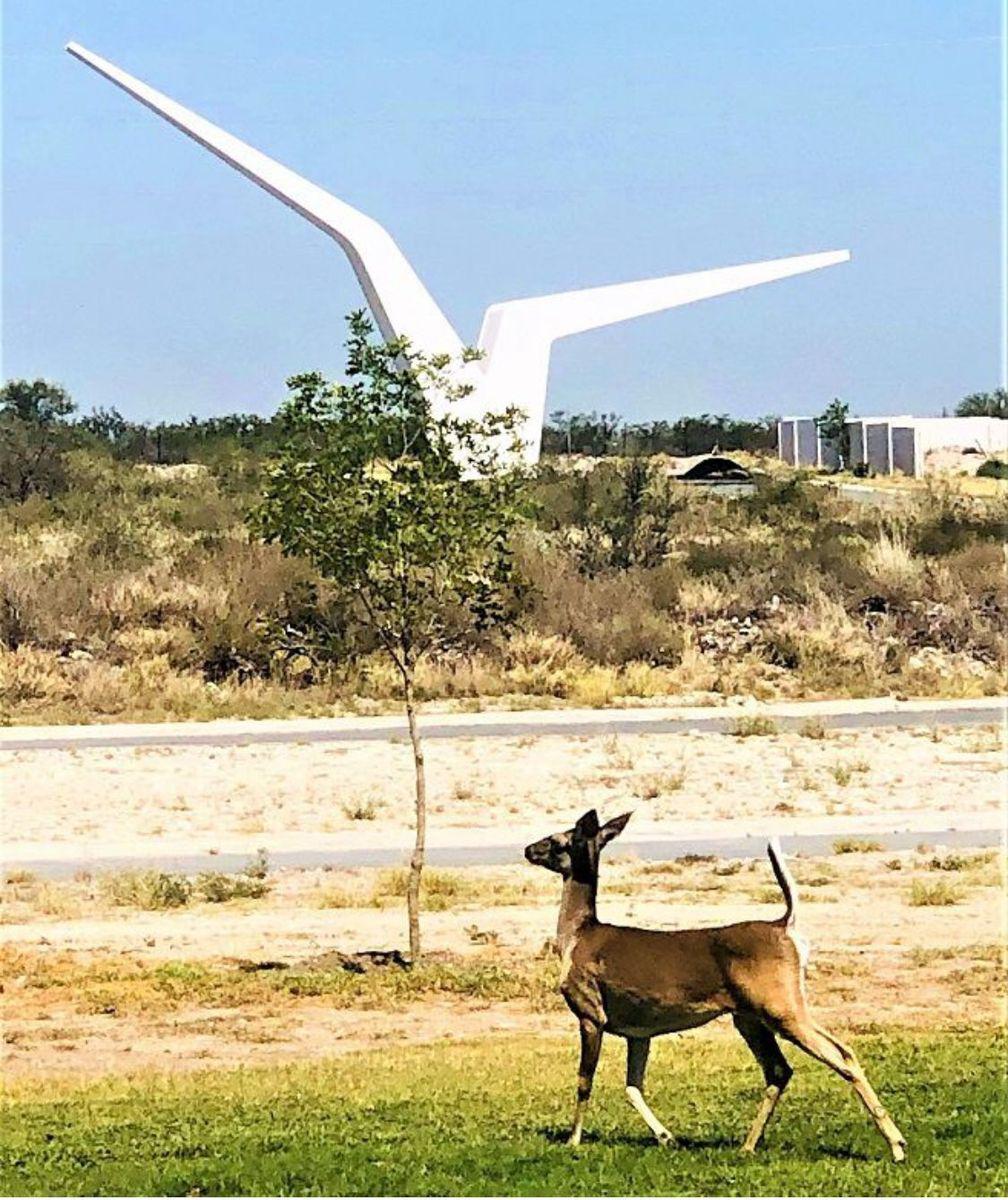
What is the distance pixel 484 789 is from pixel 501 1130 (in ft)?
36.6

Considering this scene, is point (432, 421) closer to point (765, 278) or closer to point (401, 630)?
point (401, 630)

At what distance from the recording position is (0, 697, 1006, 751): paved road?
75.2ft

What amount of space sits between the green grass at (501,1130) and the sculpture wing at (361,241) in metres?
32.7

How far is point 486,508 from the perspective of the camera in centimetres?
1326

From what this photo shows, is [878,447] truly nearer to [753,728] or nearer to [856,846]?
[753,728]

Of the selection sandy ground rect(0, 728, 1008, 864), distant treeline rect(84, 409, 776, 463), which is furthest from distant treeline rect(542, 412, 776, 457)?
sandy ground rect(0, 728, 1008, 864)

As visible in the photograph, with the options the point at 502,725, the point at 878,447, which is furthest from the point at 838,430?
the point at 502,725

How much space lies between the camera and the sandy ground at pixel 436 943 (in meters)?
11.1

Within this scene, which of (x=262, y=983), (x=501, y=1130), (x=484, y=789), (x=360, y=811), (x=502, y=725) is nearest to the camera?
(x=501, y=1130)

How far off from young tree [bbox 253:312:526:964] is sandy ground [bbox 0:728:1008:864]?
359 centimetres

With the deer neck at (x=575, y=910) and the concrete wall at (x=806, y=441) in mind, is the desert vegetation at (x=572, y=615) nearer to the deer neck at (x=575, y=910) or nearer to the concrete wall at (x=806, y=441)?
the deer neck at (x=575, y=910)

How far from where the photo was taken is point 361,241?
4300cm

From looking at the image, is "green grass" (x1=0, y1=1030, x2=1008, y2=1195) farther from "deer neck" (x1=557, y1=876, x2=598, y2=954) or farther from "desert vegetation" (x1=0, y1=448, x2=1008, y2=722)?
"desert vegetation" (x1=0, y1=448, x2=1008, y2=722)

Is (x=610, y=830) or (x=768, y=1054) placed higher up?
(x=610, y=830)
